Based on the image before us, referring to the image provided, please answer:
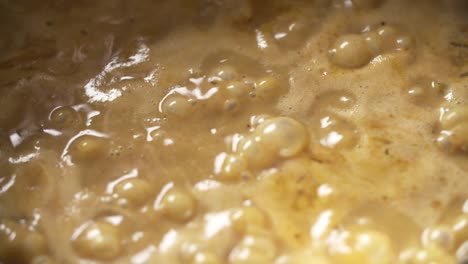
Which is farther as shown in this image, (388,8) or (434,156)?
(388,8)

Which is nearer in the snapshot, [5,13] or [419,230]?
[419,230]

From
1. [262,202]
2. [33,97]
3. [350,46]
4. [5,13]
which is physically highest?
[5,13]

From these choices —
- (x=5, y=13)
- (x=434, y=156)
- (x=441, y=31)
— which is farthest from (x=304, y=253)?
(x=5, y=13)

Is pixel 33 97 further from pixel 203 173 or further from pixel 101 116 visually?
pixel 203 173

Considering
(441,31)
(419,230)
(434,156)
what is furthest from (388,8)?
(419,230)

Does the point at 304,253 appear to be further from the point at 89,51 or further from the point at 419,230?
the point at 89,51

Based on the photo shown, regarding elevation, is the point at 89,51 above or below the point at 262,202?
above
